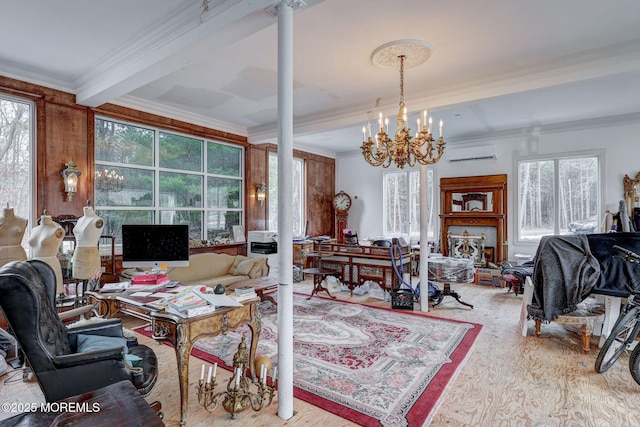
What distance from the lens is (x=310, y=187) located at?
845 cm

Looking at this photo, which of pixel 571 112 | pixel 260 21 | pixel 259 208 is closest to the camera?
pixel 260 21

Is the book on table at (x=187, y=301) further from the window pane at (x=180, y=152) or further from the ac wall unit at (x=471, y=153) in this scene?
the ac wall unit at (x=471, y=153)

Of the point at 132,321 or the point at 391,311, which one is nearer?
the point at 132,321

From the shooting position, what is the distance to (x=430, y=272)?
5.07m

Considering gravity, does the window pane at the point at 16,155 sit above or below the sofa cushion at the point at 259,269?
above

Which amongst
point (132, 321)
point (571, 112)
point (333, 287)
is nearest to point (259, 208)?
point (333, 287)

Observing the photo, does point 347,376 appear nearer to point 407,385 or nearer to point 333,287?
point 407,385

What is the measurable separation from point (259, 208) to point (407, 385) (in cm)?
508

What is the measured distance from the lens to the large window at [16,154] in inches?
157

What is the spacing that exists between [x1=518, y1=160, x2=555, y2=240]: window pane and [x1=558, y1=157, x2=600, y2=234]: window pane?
0.18m

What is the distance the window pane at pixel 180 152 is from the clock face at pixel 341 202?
4.06 m

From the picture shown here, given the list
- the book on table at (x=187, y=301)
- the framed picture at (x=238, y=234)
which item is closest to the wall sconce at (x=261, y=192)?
the framed picture at (x=238, y=234)

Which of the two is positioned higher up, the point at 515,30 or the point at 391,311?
the point at 515,30

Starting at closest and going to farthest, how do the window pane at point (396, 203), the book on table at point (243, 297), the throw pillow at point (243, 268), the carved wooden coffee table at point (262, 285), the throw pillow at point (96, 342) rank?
the throw pillow at point (96, 342) → the book on table at point (243, 297) → the carved wooden coffee table at point (262, 285) → the throw pillow at point (243, 268) → the window pane at point (396, 203)
